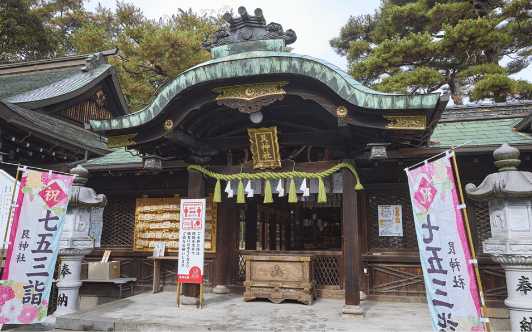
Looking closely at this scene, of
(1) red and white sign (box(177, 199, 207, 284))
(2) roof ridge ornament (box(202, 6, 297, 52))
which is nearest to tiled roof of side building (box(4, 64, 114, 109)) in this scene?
(2) roof ridge ornament (box(202, 6, 297, 52))

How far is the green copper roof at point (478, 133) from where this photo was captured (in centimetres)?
862

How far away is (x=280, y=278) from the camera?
8.83 metres

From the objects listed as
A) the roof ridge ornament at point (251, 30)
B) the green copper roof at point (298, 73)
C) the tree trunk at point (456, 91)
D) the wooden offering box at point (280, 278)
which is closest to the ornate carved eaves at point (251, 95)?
the green copper roof at point (298, 73)

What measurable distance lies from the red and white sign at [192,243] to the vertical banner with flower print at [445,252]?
4.54 metres

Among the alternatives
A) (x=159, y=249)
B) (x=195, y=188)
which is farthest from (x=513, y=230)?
(x=159, y=249)

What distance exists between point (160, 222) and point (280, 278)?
3.96 m

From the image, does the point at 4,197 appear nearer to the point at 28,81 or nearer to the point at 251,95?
the point at 251,95

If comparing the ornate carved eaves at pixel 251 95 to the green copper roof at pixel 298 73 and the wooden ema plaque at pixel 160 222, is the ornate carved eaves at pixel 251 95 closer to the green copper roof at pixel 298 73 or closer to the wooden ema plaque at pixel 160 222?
the green copper roof at pixel 298 73

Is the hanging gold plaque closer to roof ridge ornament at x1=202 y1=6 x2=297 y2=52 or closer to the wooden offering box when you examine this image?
roof ridge ornament at x1=202 y1=6 x2=297 y2=52

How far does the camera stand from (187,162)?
9109 millimetres

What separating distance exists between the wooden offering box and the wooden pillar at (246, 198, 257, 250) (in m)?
1.90

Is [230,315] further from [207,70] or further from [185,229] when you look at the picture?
[207,70]

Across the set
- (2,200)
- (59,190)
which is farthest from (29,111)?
(59,190)

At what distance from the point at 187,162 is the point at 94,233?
375cm
